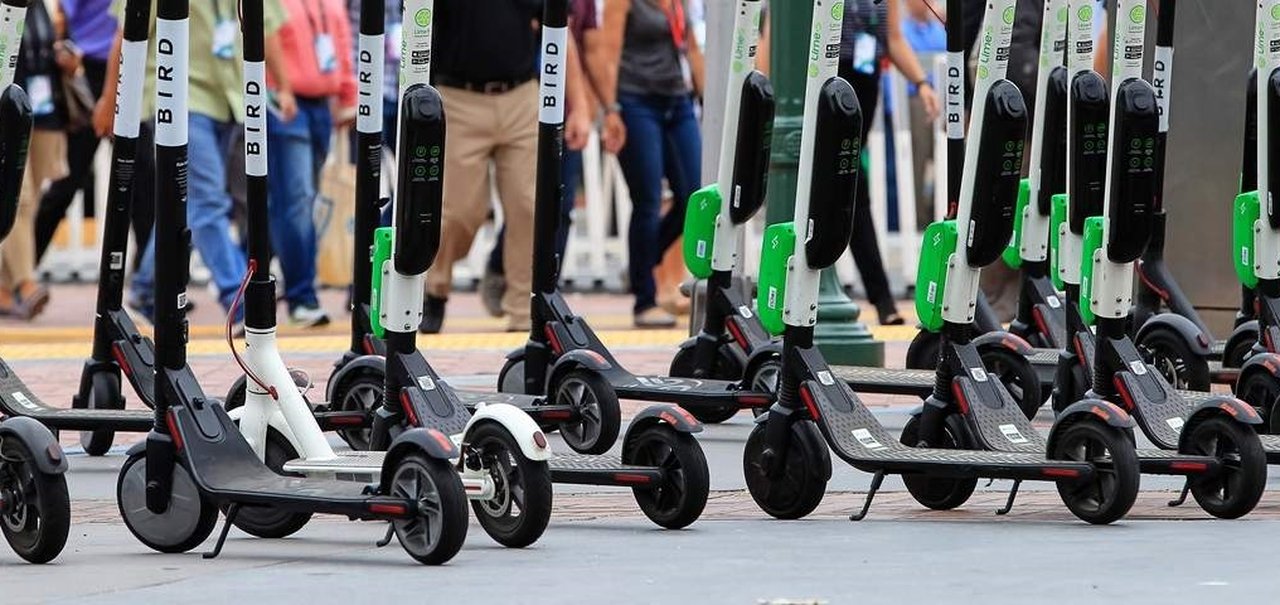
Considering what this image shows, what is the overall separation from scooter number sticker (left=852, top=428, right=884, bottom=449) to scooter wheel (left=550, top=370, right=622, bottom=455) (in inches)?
65.1

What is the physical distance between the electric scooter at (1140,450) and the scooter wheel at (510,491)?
1444 millimetres

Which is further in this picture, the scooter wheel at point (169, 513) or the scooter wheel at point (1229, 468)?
the scooter wheel at point (1229, 468)

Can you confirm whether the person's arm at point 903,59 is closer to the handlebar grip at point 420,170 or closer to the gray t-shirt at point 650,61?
the gray t-shirt at point 650,61

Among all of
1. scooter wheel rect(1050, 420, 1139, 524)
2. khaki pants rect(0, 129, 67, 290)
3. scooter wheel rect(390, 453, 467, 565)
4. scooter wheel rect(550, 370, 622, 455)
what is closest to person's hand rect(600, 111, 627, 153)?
khaki pants rect(0, 129, 67, 290)

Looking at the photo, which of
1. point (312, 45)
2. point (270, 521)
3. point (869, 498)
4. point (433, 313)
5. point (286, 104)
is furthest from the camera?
point (312, 45)

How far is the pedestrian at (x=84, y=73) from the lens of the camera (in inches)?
662

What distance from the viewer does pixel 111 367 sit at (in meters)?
9.71

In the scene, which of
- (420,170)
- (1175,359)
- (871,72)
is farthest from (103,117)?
(420,170)

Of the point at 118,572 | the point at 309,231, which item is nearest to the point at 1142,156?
the point at 118,572

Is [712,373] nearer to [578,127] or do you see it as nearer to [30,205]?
[578,127]

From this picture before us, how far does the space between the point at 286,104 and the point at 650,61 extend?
6.15 feet

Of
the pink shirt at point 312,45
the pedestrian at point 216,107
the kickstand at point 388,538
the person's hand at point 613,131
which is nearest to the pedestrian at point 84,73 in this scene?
the pink shirt at point 312,45

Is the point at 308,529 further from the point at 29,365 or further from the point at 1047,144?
the point at 29,365

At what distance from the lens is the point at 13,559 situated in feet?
23.7
